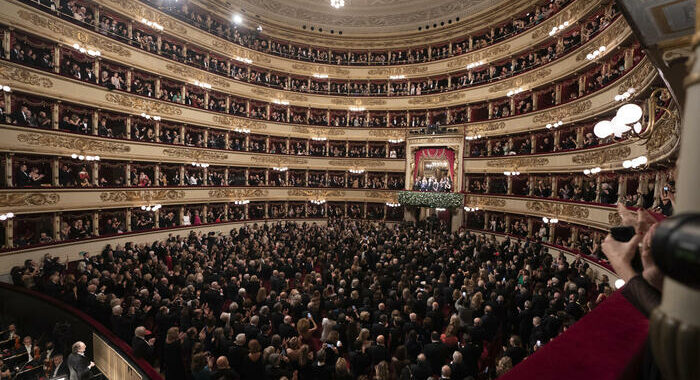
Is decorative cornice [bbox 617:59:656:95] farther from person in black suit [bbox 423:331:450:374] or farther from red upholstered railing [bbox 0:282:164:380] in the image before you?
red upholstered railing [bbox 0:282:164:380]

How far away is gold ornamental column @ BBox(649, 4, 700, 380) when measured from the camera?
724 millimetres

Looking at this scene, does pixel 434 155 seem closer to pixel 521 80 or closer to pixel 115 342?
pixel 521 80

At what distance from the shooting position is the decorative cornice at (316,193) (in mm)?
30630

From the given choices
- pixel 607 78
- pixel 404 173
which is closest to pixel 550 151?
pixel 607 78

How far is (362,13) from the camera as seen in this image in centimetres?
3175

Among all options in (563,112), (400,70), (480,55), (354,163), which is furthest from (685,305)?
(400,70)

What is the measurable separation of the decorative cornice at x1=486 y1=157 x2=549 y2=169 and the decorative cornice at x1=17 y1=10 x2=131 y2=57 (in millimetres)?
25566

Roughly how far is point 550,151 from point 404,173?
13.2 m

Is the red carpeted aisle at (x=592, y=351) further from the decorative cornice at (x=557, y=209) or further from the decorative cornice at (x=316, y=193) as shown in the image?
the decorative cornice at (x=316, y=193)

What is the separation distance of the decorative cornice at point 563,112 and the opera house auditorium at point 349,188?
0.16 metres

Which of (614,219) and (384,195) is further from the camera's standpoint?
(384,195)

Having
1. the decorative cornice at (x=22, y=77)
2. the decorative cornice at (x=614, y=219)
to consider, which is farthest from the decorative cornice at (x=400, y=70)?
the decorative cornice at (x=22, y=77)

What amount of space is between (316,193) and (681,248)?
30.8 meters

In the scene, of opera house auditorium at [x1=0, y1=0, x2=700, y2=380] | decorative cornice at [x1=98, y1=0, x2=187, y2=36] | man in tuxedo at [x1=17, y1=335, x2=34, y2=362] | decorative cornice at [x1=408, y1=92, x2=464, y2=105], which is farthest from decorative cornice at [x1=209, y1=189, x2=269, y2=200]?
man in tuxedo at [x1=17, y1=335, x2=34, y2=362]
